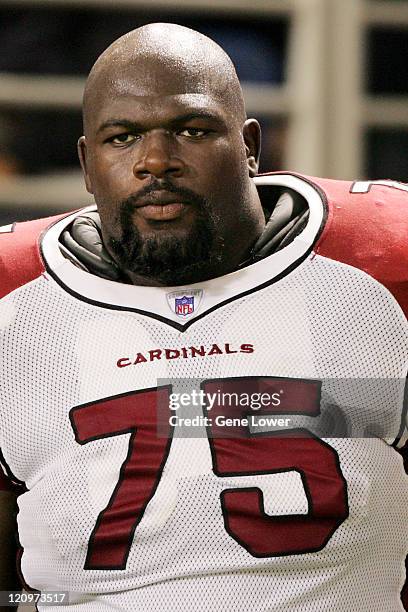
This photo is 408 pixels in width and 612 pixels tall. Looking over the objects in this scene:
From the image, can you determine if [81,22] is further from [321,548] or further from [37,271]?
[321,548]

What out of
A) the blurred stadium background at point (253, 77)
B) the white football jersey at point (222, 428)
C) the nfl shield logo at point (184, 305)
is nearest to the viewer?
the white football jersey at point (222, 428)

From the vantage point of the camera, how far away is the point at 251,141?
148 centimetres

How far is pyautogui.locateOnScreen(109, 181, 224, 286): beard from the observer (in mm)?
1345

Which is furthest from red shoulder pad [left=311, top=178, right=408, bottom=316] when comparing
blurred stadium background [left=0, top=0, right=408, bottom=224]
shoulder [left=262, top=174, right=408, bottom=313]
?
blurred stadium background [left=0, top=0, right=408, bottom=224]

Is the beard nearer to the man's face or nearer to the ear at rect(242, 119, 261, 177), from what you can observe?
the man's face

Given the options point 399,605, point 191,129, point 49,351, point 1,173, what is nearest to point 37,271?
point 49,351

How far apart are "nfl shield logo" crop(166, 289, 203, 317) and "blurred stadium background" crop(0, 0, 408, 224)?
1.49 meters

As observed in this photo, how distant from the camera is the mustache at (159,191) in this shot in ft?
4.32

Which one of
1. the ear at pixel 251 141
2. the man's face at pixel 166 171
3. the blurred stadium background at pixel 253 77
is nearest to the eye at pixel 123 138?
the man's face at pixel 166 171

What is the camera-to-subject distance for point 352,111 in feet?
9.63

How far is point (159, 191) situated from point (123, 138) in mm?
91

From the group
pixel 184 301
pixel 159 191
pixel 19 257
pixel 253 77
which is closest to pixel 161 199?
pixel 159 191

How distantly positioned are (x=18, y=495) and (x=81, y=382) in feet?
0.66

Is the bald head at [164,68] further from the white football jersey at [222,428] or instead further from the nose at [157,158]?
the white football jersey at [222,428]
